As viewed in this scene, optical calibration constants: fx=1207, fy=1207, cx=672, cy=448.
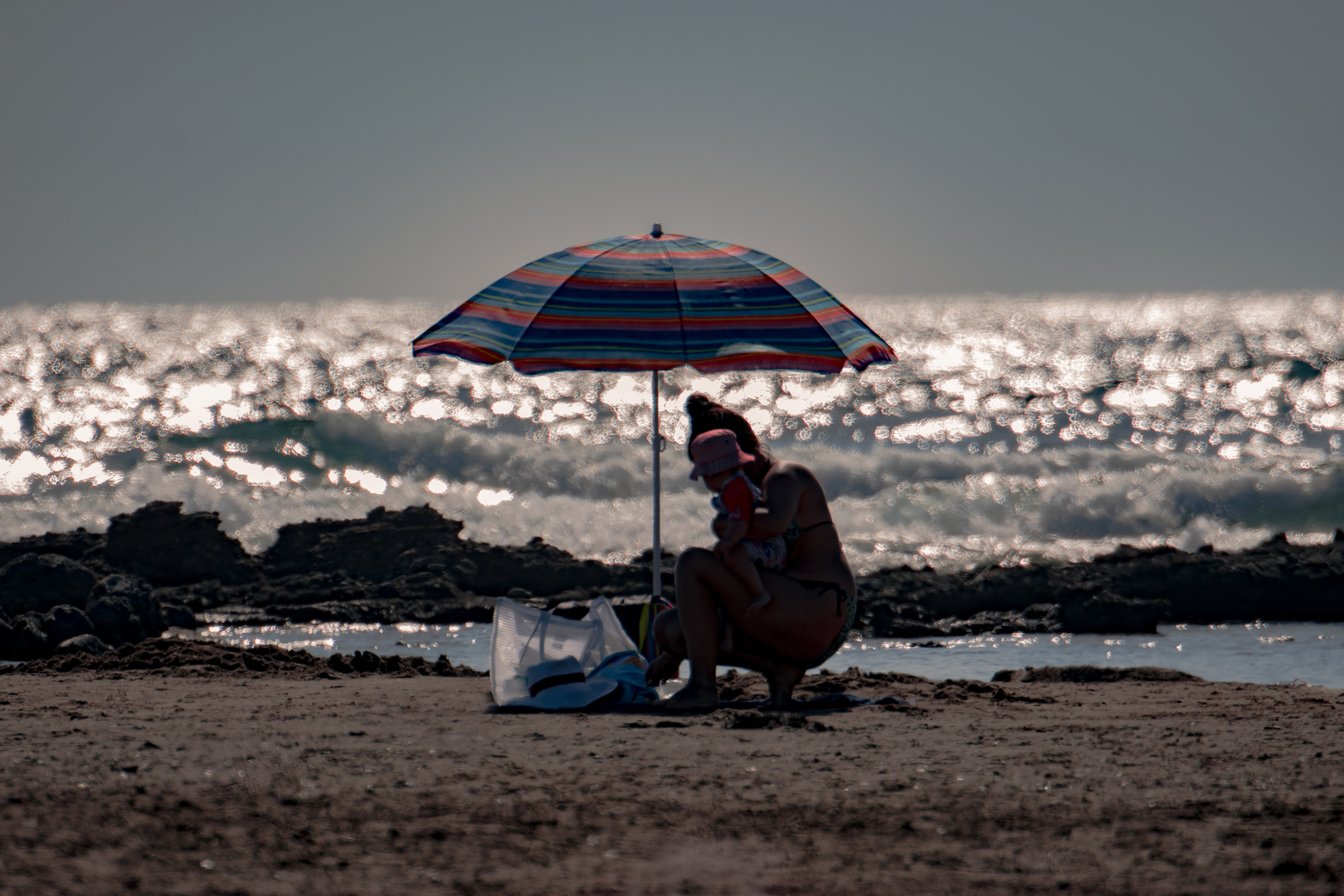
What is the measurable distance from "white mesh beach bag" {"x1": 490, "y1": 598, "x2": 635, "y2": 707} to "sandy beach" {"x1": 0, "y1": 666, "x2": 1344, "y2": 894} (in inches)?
11.7

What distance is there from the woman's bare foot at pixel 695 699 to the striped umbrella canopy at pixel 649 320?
4.65 feet

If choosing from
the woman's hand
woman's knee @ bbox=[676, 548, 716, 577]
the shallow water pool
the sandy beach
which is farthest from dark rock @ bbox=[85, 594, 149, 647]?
woman's knee @ bbox=[676, 548, 716, 577]


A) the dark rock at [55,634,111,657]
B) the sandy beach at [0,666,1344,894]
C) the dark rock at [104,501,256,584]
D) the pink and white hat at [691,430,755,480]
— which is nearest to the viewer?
the sandy beach at [0,666,1344,894]

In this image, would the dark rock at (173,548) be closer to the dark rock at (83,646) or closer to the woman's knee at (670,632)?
the dark rock at (83,646)

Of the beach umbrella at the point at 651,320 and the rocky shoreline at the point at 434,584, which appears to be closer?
the beach umbrella at the point at 651,320

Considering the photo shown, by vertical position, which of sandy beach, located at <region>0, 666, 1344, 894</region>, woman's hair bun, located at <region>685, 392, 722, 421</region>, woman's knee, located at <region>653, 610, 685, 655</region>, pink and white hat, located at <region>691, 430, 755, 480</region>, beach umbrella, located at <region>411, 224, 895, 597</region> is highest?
beach umbrella, located at <region>411, 224, 895, 597</region>

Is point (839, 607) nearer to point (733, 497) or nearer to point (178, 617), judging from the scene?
point (733, 497)

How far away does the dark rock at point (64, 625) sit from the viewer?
27.6 feet

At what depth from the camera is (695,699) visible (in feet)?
15.4

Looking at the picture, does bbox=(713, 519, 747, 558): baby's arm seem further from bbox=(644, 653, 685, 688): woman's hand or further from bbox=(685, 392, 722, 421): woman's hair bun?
bbox=(644, 653, 685, 688): woman's hand

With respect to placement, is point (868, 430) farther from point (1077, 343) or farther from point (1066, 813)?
point (1066, 813)

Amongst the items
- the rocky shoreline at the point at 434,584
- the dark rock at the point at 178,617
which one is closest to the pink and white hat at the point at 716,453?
the rocky shoreline at the point at 434,584

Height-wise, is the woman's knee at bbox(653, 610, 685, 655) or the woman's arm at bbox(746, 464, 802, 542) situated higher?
the woman's arm at bbox(746, 464, 802, 542)

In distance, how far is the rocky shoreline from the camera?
10219 mm
